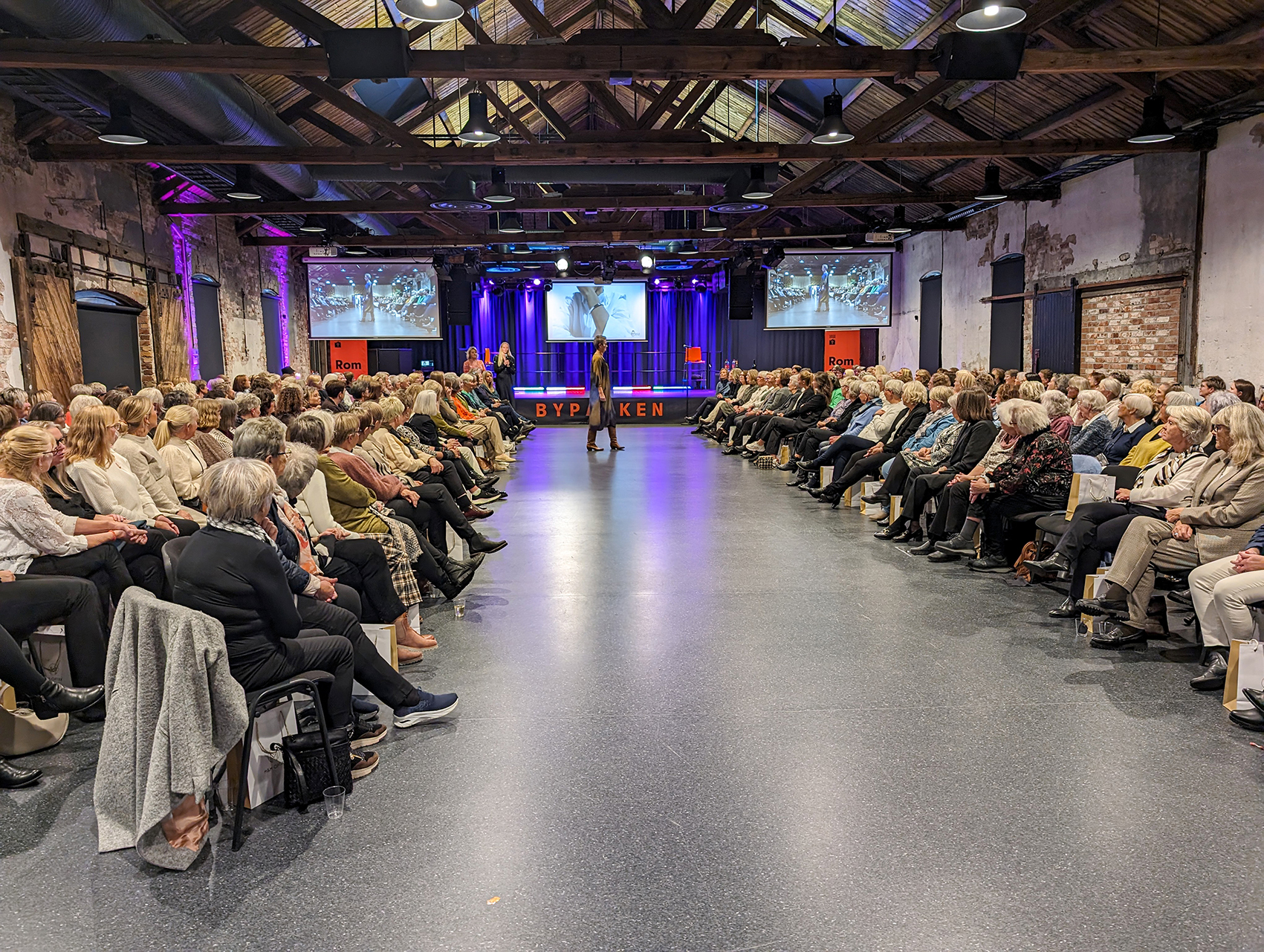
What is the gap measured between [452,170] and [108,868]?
9985 millimetres

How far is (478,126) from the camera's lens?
7.54 metres

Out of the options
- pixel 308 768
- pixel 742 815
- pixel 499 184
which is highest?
pixel 499 184

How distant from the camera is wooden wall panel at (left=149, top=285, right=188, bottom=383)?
11047 mm

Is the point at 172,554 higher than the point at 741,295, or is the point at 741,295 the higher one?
the point at 741,295

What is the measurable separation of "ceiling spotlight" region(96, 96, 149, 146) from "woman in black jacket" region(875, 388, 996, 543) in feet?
21.1

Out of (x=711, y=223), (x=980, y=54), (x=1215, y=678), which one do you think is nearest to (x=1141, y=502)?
(x=1215, y=678)

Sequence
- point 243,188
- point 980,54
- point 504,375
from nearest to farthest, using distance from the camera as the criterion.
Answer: point 980,54, point 243,188, point 504,375

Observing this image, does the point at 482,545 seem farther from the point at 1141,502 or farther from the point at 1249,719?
the point at 1249,719

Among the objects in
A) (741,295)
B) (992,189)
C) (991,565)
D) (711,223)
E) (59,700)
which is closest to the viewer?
(59,700)

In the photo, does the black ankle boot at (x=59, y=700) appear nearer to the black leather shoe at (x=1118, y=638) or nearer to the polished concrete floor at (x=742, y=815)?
the polished concrete floor at (x=742, y=815)

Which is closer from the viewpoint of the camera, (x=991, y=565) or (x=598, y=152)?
(x=991, y=565)

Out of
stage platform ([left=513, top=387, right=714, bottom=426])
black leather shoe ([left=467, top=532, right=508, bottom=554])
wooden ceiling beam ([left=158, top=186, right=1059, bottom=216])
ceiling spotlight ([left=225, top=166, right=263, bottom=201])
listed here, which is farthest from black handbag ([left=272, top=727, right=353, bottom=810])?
stage platform ([left=513, top=387, right=714, bottom=426])

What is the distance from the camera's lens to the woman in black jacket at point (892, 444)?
7535mm

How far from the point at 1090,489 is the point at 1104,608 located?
1.03m
